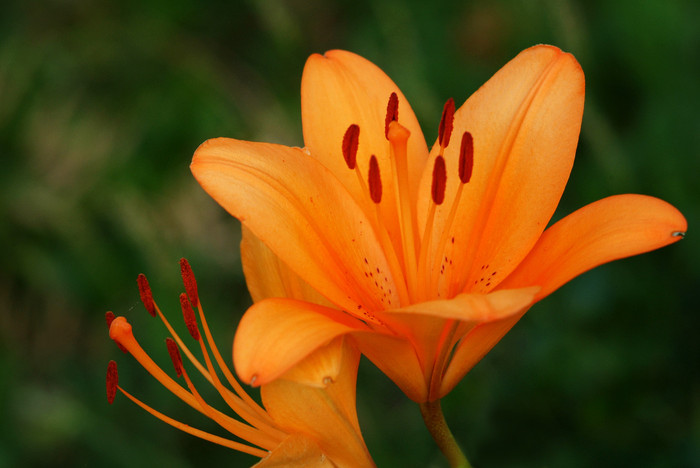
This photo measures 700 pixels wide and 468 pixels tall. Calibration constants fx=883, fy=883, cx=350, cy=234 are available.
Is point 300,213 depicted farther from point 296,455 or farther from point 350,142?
point 296,455

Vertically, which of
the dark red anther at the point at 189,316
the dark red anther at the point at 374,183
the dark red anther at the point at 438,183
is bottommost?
the dark red anther at the point at 189,316

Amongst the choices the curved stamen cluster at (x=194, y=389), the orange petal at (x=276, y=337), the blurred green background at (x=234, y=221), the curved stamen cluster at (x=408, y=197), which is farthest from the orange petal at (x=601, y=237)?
the blurred green background at (x=234, y=221)

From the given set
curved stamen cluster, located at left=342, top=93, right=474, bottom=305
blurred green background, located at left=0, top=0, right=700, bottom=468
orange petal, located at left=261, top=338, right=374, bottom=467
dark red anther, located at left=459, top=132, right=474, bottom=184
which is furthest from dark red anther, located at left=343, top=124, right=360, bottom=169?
blurred green background, located at left=0, top=0, right=700, bottom=468

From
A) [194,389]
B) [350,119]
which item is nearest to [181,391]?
[194,389]

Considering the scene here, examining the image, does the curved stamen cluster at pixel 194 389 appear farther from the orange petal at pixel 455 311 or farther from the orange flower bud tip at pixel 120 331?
the orange petal at pixel 455 311

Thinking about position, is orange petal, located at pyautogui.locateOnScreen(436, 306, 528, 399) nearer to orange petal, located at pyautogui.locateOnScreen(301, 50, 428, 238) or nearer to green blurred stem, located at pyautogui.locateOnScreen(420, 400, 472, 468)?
green blurred stem, located at pyautogui.locateOnScreen(420, 400, 472, 468)
